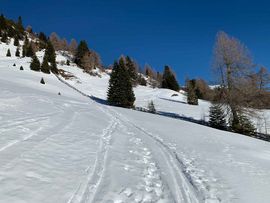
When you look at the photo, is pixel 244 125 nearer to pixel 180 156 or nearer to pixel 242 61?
pixel 242 61

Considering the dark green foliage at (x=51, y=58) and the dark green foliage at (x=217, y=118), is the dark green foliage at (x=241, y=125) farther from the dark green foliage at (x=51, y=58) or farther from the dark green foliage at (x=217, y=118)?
the dark green foliage at (x=51, y=58)

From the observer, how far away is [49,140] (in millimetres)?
10875

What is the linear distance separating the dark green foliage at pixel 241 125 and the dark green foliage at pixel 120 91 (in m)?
20.7

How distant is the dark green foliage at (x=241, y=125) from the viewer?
1114 inches

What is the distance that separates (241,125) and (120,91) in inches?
887

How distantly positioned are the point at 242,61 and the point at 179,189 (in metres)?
25.4

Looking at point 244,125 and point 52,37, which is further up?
point 52,37

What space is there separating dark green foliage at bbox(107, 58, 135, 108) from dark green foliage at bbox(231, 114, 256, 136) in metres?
20.7

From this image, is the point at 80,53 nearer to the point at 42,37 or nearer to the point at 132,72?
the point at 132,72

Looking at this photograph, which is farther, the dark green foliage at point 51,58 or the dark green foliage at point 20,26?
the dark green foliage at point 20,26

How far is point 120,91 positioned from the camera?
45906 millimetres

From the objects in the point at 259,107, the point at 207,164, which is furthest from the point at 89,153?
the point at 259,107

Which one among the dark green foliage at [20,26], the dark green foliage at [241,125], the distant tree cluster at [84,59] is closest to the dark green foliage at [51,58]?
the distant tree cluster at [84,59]

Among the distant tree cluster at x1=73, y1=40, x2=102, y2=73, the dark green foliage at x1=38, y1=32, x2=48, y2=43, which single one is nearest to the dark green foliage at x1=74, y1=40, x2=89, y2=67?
the distant tree cluster at x1=73, y1=40, x2=102, y2=73
